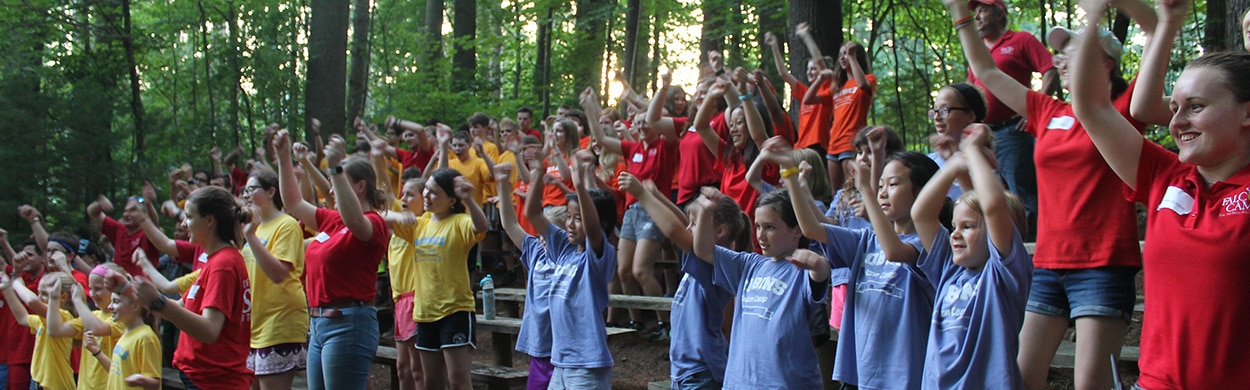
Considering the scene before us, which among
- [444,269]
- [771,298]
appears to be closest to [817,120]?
[444,269]

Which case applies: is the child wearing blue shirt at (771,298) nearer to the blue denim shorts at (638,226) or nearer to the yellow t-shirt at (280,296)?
the yellow t-shirt at (280,296)

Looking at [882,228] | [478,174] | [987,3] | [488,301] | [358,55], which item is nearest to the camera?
[882,228]

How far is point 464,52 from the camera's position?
17.0 m

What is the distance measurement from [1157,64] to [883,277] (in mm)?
1741

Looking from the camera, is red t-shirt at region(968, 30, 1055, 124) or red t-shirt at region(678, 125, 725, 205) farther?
red t-shirt at region(678, 125, 725, 205)

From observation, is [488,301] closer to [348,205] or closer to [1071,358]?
[348,205]

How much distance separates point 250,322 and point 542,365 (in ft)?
4.95

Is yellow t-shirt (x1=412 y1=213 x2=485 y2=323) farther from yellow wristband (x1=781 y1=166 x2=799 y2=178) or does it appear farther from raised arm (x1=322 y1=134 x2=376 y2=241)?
yellow wristband (x1=781 y1=166 x2=799 y2=178)

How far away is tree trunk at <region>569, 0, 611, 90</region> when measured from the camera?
1723 cm

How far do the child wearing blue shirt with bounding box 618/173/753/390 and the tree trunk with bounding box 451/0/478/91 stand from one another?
12.4 metres

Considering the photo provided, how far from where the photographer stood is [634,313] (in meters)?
7.82

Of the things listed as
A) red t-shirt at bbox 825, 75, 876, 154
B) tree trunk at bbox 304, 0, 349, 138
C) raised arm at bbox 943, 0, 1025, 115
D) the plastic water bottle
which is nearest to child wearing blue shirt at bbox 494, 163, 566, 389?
the plastic water bottle

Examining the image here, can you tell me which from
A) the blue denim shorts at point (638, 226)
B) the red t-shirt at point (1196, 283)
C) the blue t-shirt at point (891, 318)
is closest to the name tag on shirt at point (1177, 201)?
the red t-shirt at point (1196, 283)

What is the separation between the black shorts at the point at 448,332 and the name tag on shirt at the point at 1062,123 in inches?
130
